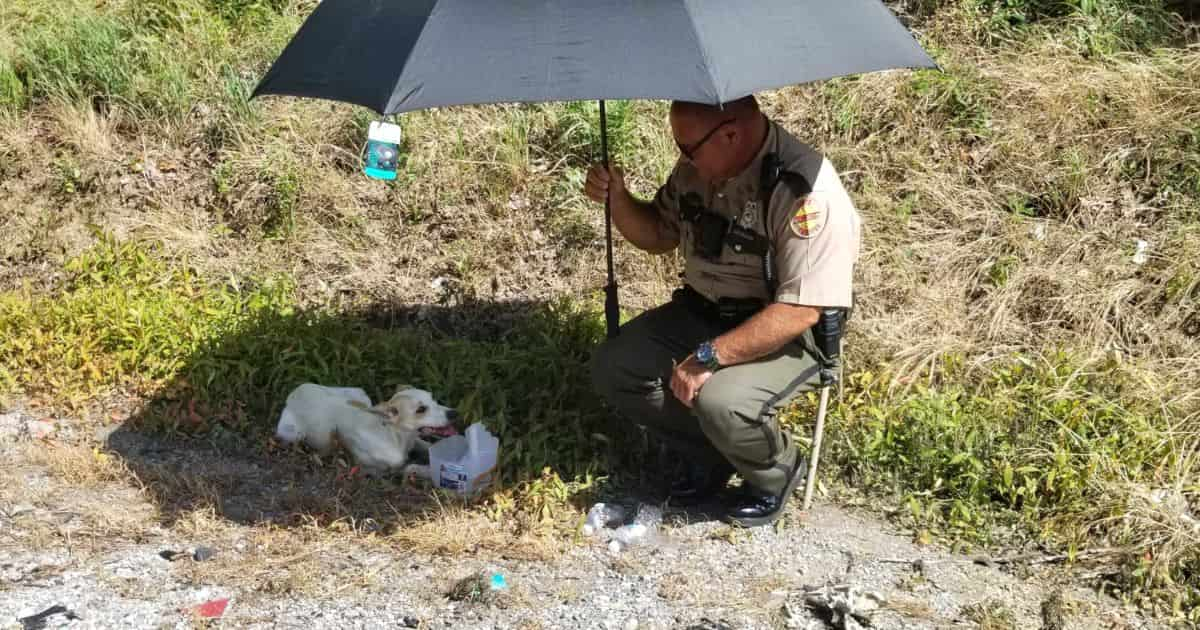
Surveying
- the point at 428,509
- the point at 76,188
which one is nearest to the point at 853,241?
the point at 428,509

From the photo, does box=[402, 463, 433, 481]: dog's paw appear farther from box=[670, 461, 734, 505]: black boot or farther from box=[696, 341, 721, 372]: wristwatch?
box=[696, 341, 721, 372]: wristwatch

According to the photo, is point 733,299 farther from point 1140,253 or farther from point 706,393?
point 1140,253

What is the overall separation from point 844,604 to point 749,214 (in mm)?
1235

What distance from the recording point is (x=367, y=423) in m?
4.50

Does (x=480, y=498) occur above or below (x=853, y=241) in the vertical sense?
below

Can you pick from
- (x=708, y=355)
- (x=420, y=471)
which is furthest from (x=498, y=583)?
(x=708, y=355)

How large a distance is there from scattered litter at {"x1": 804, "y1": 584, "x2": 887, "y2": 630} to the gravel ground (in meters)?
0.03

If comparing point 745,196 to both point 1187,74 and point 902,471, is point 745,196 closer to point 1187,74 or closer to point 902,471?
point 902,471

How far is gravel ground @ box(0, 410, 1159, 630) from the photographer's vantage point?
361 cm

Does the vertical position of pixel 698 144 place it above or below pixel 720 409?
above

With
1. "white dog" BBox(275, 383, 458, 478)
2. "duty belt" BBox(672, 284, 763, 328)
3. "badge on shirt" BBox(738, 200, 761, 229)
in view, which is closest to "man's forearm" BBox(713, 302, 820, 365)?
"duty belt" BBox(672, 284, 763, 328)

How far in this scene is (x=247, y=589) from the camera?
3.72 m

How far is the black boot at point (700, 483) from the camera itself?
4.30 meters

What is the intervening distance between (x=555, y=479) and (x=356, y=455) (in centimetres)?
76
